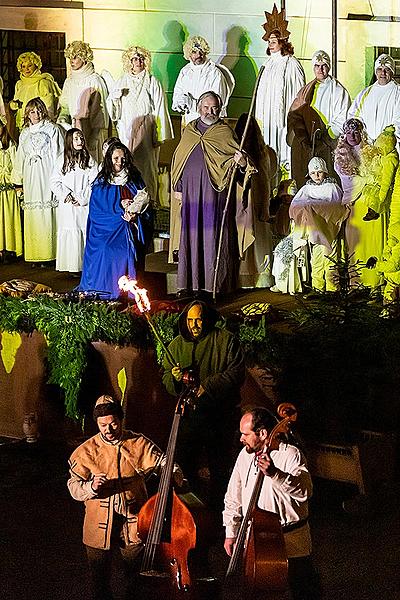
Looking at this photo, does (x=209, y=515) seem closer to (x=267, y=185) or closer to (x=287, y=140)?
(x=267, y=185)

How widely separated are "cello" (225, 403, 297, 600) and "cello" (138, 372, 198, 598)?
0.34 metres

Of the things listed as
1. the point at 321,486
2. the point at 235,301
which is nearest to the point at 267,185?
the point at 235,301

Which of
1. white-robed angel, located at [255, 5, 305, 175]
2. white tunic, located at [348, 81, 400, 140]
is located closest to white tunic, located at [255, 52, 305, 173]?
white-robed angel, located at [255, 5, 305, 175]

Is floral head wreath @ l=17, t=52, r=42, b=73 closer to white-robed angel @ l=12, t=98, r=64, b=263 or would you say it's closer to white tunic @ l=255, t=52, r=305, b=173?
white-robed angel @ l=12, t=98, r=64, b=263

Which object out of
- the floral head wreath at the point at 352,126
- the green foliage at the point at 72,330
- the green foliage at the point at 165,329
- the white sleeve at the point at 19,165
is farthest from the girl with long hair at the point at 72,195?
the green foliage at the point at 165,329

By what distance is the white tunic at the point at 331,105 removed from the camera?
14648 mm

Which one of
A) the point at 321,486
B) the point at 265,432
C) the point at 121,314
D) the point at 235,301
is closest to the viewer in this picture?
the point at 265,432

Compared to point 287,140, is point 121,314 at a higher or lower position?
lower

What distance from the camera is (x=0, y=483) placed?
10.2 metres

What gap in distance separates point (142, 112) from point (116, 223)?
2.70 m

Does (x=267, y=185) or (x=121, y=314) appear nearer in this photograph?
(x=121, y=314)

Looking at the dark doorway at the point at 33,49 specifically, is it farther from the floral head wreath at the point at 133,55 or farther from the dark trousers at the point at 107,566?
the dark trousers at the point at 107,566

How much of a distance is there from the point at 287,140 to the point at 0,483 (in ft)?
18.4

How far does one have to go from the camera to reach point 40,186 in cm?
1489
